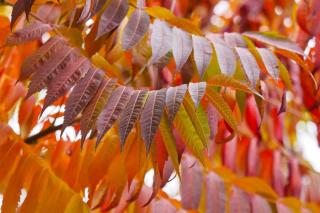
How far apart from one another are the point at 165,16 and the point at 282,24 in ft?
3.54

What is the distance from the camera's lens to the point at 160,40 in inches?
53.3

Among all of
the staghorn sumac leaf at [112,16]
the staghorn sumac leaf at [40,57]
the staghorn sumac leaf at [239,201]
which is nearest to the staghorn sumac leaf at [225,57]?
the staghorn sumac leaf at [112,16]

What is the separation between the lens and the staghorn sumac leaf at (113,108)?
3.78ft

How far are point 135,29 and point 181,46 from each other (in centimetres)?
10

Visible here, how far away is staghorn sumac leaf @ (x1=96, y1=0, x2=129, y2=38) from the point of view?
1.30m

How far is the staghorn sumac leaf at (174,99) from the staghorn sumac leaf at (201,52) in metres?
0.12

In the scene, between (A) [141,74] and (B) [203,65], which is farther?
(A) [141,74]

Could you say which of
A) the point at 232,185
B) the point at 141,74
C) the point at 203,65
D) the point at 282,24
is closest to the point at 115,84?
the point at 203,65

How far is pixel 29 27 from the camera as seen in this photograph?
1.41 meters

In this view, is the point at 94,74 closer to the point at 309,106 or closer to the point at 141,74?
the point at 141,74

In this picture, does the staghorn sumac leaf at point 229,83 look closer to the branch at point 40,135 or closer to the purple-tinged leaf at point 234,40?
the purple-tinged leaf at point 234,40

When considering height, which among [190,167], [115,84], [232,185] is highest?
[115,84]

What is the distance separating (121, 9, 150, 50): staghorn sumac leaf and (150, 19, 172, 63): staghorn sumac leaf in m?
0.03

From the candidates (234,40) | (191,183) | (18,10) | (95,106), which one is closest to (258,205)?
(191,183)
